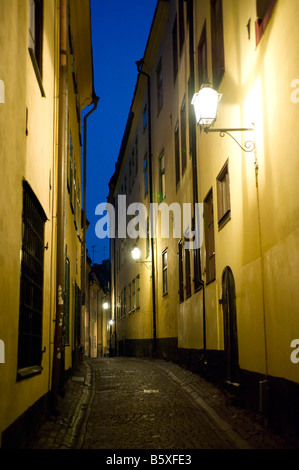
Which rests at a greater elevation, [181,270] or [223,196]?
[223,196]

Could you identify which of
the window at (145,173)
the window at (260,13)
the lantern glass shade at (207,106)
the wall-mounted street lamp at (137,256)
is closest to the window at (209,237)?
the lantern glass shade at (207,106)

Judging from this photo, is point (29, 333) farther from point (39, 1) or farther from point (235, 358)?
point (39, 1)

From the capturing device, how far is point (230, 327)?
9.62 metres

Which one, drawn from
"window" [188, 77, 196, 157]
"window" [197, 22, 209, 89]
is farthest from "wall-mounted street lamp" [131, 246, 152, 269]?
"window" [197, 22, 209, 89]

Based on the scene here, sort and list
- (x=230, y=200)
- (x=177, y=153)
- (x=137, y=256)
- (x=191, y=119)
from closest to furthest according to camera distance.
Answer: (x=230, y=200) → (x=191, y=119) → (x=177, y=153) → (x=137, y=256)

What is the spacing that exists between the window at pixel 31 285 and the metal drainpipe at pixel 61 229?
3.52 ft

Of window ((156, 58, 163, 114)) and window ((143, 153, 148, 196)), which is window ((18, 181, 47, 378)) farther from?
window ((143, 153, 148, 196))

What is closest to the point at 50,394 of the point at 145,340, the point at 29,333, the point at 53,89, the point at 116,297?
the point at 29,333

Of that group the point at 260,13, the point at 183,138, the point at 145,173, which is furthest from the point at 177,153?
the point at 260,13

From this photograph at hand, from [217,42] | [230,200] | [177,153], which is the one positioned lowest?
[230,200]

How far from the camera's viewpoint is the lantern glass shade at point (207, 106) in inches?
329

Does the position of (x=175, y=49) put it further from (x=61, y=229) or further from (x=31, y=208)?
(x=31, y=208)

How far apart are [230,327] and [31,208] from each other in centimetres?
446
